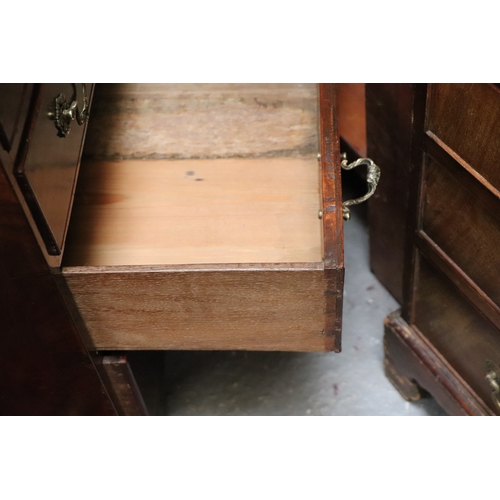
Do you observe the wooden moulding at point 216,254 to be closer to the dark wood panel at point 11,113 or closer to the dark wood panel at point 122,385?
the dark wood panel at point 122,385

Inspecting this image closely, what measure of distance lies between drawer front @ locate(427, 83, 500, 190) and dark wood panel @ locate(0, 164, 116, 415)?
1.33 feet

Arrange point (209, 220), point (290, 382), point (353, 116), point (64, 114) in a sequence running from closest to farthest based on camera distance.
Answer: point (64, 114), point (209, 220), point (290, 382), point (353, 116)

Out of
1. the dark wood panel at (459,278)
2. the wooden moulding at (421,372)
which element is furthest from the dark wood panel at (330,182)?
the wooden moulding at (421,372)

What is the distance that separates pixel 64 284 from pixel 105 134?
26cm

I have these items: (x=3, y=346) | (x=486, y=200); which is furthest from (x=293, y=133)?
(x=3, y=346)

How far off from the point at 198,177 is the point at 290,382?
0.41 metres

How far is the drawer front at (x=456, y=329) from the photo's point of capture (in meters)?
0.86

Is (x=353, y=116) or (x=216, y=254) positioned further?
(x=353, y=116)

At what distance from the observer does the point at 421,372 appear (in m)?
1.01

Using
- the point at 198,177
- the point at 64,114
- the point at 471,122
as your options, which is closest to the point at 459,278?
the point at 471,122

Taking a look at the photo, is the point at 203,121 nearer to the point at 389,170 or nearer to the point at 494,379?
the point at 389,170

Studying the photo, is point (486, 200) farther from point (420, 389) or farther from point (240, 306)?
point (420, 389)

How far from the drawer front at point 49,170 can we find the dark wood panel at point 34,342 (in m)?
0.02

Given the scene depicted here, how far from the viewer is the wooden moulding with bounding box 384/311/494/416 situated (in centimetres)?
95
